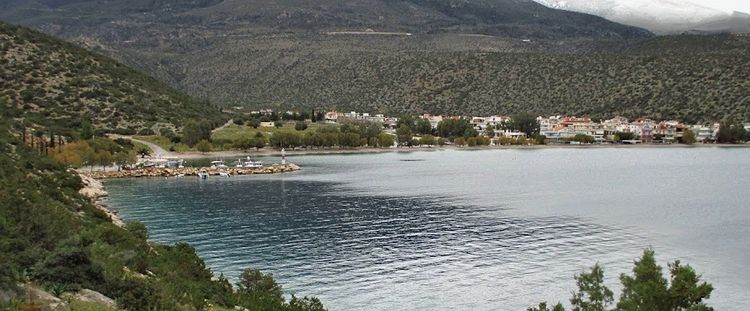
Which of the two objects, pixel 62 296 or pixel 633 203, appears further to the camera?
pixel 633 203

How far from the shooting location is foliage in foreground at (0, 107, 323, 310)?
15.9m

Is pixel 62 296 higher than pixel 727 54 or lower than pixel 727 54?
lower

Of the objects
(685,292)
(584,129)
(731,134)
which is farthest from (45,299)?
(584,129)

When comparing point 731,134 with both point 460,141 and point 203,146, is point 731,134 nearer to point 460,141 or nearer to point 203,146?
point 460,141

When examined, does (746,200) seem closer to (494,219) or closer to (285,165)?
(494,219)

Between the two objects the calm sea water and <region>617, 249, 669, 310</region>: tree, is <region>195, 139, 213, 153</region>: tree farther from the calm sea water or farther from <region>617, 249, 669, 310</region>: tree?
<region>617, 249, 669, 310</region>: tree

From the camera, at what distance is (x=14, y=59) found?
4245 inches

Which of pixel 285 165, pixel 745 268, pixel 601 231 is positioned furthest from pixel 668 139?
pixel 745 268

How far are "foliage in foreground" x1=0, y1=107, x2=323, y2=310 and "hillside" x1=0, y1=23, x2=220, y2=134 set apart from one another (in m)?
68.1

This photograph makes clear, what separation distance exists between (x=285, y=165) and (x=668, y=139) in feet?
253

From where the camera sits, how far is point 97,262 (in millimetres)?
17375

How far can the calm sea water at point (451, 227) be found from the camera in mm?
33625

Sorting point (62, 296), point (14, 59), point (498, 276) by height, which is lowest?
point (498, 276)

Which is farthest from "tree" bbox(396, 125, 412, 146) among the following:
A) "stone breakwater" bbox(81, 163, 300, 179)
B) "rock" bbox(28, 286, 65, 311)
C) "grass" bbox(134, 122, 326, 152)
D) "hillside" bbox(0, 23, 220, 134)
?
"rock" bbox(28, 286, 65, 311)
